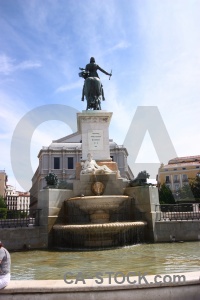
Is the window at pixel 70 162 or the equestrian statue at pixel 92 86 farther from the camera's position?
the window at pixel 70 162

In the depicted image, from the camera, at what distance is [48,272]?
5789 millimetres

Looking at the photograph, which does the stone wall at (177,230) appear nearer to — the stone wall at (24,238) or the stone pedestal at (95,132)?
the stone wall at (24,238)

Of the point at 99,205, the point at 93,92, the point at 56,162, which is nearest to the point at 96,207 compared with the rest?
the point at 99,205

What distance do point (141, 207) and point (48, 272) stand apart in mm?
6653

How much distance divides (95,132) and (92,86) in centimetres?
306

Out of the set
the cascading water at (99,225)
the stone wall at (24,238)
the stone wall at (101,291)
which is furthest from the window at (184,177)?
the stone wall at (101,291)

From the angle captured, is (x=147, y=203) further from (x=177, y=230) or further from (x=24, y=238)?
(x=24, y=238)

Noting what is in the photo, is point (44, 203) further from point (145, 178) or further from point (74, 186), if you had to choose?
point (145, 178)

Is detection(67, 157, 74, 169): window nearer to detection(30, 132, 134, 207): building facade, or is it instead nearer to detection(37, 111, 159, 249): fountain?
detection(30, 132, 134, 207): building facade

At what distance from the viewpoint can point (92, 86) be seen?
16.8 m

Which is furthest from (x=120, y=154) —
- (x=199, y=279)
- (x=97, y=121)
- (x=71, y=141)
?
(x=199, y=279)

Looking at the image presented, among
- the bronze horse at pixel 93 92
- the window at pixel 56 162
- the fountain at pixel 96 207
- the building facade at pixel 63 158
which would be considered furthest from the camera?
the window at pixel 56 162

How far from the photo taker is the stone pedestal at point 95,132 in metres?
15.2

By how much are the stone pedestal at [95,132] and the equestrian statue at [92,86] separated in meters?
1.08
